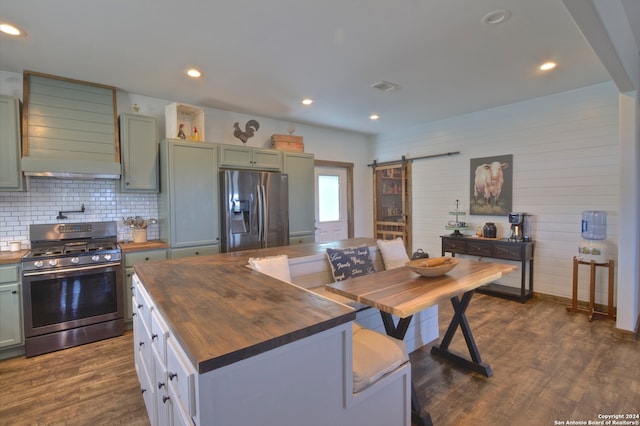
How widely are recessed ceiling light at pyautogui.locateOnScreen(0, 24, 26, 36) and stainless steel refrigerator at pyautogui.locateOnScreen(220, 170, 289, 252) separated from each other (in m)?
2.01

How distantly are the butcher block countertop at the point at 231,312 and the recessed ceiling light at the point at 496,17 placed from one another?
2.26 metres

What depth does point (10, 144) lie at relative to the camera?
289 centimetres

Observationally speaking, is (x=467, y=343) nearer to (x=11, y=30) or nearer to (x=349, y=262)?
(x=349, y=262)

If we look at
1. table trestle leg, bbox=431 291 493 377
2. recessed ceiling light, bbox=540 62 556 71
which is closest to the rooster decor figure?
table trestle leg, bbox=431 291 493 377

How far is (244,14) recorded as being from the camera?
213 centimetres

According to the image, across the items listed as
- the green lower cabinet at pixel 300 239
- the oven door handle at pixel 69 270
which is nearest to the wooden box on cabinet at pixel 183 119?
the oven door handle at pixel 69 270

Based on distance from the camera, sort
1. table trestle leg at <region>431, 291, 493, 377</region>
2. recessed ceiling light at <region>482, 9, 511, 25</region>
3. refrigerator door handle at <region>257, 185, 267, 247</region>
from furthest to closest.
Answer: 1. refrigerator door handle at <region>257, 185, 267, 247</region>
2. table trestle leg at <region>431, 291, 493, 377</region>
3. recessed ceiling light at <region>482, 9, 511, 25</region>

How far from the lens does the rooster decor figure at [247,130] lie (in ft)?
13.9

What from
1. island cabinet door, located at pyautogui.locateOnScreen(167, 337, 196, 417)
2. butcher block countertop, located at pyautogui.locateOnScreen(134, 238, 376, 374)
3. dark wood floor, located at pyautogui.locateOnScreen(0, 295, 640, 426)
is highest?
butcher block countertop, located at pyautogui.locateOnScreen(134, 238, 376, 374)

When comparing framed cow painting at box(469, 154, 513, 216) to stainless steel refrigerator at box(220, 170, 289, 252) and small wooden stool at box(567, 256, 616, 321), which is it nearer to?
small wooden stool at box(567, 256, 616, 321)

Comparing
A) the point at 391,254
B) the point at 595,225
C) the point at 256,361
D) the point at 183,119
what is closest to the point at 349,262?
the point at 391,254

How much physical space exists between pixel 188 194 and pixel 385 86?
8.49ft

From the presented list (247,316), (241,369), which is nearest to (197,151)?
(247,316)

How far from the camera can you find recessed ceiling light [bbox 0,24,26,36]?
2238 mm
